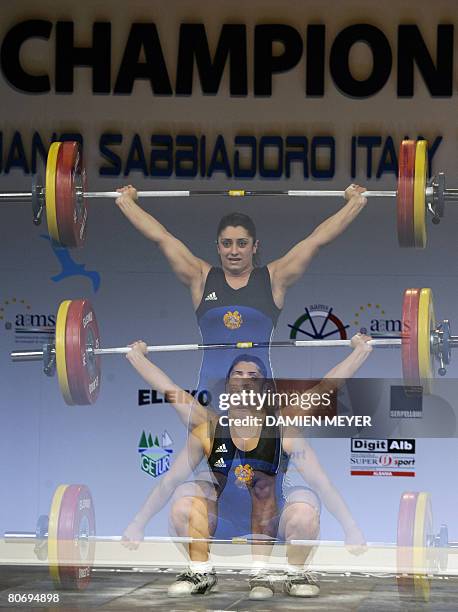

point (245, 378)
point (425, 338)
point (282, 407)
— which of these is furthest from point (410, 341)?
point (245, 378)

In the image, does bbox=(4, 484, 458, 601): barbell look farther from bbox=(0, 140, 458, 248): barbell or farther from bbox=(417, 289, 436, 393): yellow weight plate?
bbox=(0, 140, 458, 248): barbell

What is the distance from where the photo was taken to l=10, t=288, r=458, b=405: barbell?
225 inches

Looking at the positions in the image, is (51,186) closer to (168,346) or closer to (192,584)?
(168,346)

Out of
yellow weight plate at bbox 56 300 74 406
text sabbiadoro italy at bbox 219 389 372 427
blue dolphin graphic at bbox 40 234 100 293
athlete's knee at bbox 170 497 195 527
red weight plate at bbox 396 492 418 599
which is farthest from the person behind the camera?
blue dolphin graphic at bbox 40 234 100 293

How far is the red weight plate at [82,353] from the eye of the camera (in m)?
5.80

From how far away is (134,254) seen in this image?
639 cm

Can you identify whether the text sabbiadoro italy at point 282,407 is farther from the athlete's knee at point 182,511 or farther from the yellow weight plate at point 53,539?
the yellow weight plate at point 53,539

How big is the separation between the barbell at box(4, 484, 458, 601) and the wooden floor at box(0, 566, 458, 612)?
0.05 meters

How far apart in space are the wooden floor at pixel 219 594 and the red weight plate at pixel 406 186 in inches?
59.9

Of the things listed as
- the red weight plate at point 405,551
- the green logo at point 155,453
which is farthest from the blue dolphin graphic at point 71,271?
the red weight plate at point 405,551

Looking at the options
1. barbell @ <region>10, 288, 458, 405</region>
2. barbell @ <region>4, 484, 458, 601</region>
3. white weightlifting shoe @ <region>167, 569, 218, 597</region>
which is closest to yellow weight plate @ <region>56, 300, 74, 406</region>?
barbell @ <region>10, 288, 458, 405</region>

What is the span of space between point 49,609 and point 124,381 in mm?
1175

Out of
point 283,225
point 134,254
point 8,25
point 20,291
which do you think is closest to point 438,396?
point 283,225

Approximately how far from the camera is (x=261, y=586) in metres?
5.63
